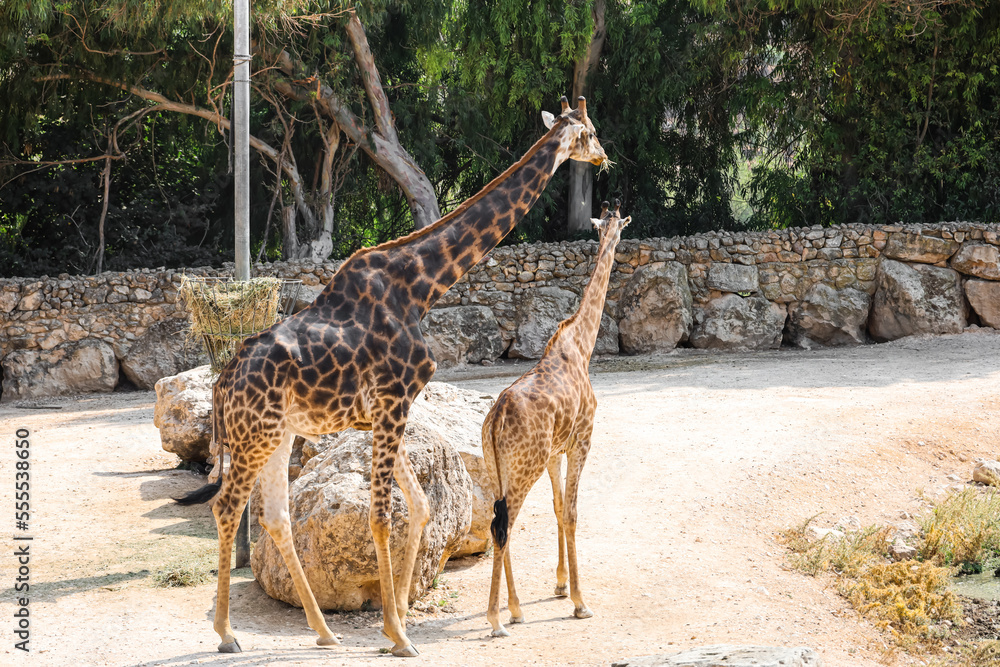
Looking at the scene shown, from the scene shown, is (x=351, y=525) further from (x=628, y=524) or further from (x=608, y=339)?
(x=608, y=339)

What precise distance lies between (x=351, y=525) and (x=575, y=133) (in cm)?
276

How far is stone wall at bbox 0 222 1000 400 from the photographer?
15297mm

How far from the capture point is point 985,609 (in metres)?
6.29

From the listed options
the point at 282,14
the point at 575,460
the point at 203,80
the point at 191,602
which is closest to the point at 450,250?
the point at 575,460

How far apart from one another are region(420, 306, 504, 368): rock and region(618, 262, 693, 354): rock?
239 centimetres

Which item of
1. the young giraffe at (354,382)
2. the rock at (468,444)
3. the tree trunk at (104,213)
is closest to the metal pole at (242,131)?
the rock at (468,444)

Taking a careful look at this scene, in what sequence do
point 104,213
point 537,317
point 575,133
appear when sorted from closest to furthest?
point 575,133, point 537,317, point 104,213

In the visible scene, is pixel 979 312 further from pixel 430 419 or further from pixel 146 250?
pixel 146 250

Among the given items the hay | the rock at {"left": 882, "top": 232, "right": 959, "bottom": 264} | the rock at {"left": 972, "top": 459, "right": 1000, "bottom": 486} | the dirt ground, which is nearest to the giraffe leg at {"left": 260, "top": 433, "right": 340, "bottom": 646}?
the dirt ground

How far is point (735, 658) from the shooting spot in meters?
3.93

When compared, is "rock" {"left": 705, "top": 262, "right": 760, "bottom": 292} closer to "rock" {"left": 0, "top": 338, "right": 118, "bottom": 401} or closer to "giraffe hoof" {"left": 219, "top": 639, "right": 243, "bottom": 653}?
"rock" {"left": 0, "top": 338, "right": 118, "bottom": 401}

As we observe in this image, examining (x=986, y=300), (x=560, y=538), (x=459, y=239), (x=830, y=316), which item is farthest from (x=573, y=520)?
(x=986, y=300)

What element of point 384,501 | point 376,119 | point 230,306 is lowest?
point 384,501

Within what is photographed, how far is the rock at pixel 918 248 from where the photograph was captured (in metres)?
15.5
